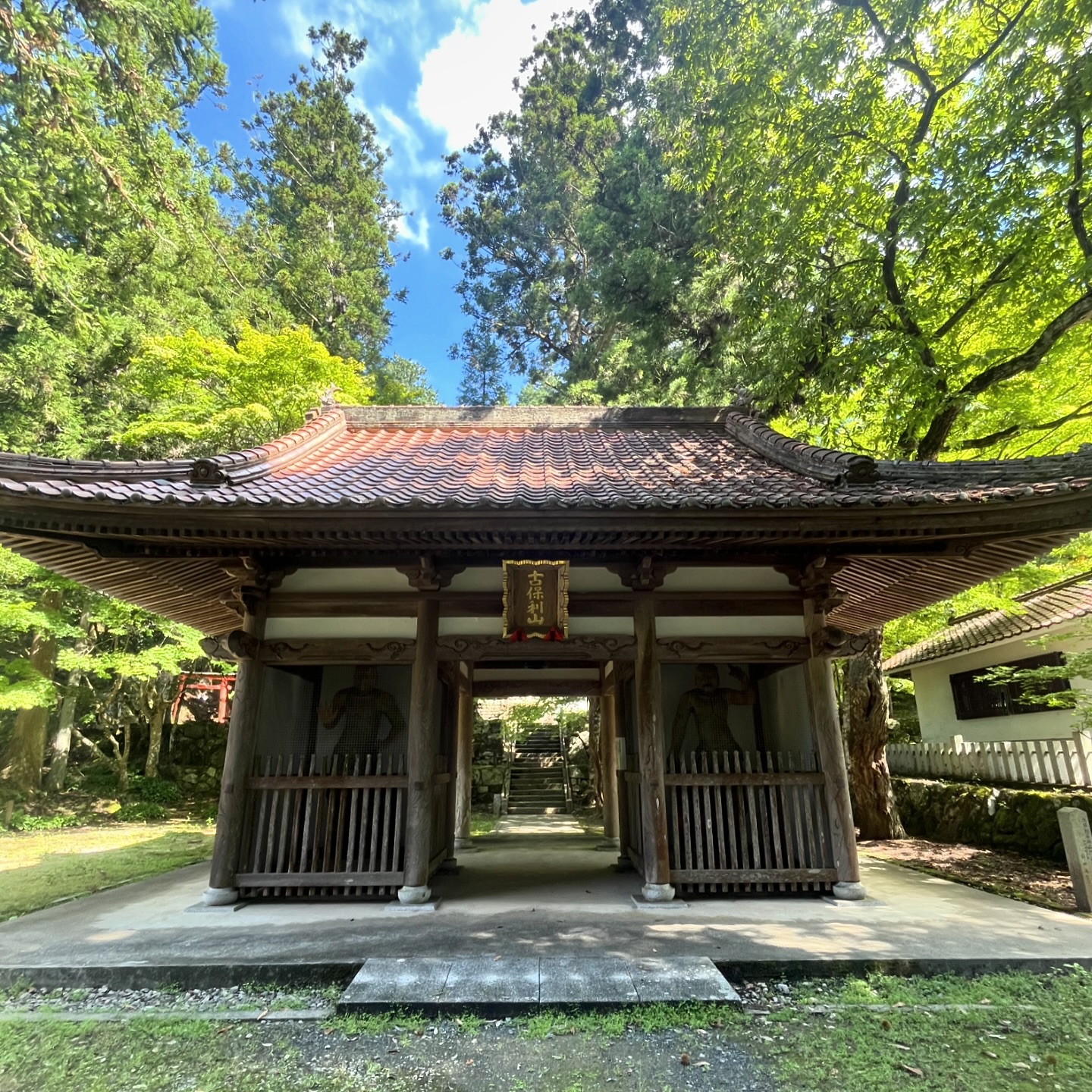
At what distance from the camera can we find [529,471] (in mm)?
6613

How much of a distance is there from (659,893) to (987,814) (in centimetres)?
647

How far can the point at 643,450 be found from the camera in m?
7.93

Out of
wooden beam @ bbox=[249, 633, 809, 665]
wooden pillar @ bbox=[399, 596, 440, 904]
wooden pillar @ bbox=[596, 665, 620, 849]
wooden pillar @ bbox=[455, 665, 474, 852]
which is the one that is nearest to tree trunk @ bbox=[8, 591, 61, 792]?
wooden pillar @ bbox=[455, 665, 474, 852]

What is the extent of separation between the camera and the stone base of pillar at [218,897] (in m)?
5.50

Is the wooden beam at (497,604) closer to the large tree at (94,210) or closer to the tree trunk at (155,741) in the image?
the large tree at (94,210)

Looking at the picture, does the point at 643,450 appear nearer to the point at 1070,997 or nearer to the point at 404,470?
the point at 404,470

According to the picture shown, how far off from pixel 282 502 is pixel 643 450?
4672 mm

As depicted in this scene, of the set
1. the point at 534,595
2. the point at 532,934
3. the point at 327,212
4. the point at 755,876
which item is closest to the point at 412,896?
the point at 532,934

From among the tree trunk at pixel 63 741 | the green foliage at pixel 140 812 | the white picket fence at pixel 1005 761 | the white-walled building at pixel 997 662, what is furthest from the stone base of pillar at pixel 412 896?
the tree trunk at pixel 63 741

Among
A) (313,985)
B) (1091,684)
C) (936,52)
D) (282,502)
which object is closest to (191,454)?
(282,502)

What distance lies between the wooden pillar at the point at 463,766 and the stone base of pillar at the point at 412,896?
146 inches

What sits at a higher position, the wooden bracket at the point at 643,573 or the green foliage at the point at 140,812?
the wooden bracket at the point at 643,573

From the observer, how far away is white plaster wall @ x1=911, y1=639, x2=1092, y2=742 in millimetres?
9852

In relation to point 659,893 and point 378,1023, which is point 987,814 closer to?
point 659,893
